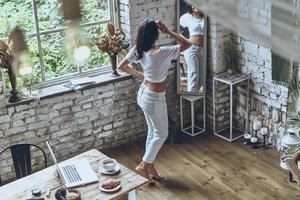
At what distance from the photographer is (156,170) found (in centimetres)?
515

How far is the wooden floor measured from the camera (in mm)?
4699

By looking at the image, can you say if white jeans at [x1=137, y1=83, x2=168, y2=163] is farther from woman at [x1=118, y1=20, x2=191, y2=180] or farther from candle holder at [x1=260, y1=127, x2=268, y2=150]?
candle holder at [x1=260, y1=127, x2=268, y2=150]

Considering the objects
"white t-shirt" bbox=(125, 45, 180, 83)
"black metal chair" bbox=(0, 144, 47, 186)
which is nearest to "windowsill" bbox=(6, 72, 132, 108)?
"black metal chair" bbox=(0, 144, 47, 186)

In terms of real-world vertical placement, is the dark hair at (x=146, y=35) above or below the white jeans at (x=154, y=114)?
above

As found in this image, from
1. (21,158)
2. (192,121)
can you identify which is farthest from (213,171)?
(21,158)

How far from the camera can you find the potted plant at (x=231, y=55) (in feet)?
18.6

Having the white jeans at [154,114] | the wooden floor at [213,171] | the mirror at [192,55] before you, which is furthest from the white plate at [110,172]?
the mirror at [192,55]

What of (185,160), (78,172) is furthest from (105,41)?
(78,172)

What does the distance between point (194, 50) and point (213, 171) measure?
1.45 m

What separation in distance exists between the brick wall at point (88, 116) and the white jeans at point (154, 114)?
37.1 inches

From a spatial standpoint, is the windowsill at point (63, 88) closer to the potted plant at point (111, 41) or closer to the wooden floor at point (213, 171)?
the potted plant at point (111, 41)

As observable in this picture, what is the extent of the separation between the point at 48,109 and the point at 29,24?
3.02 feet

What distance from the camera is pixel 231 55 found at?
5688mm

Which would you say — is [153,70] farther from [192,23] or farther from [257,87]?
[257,87]
